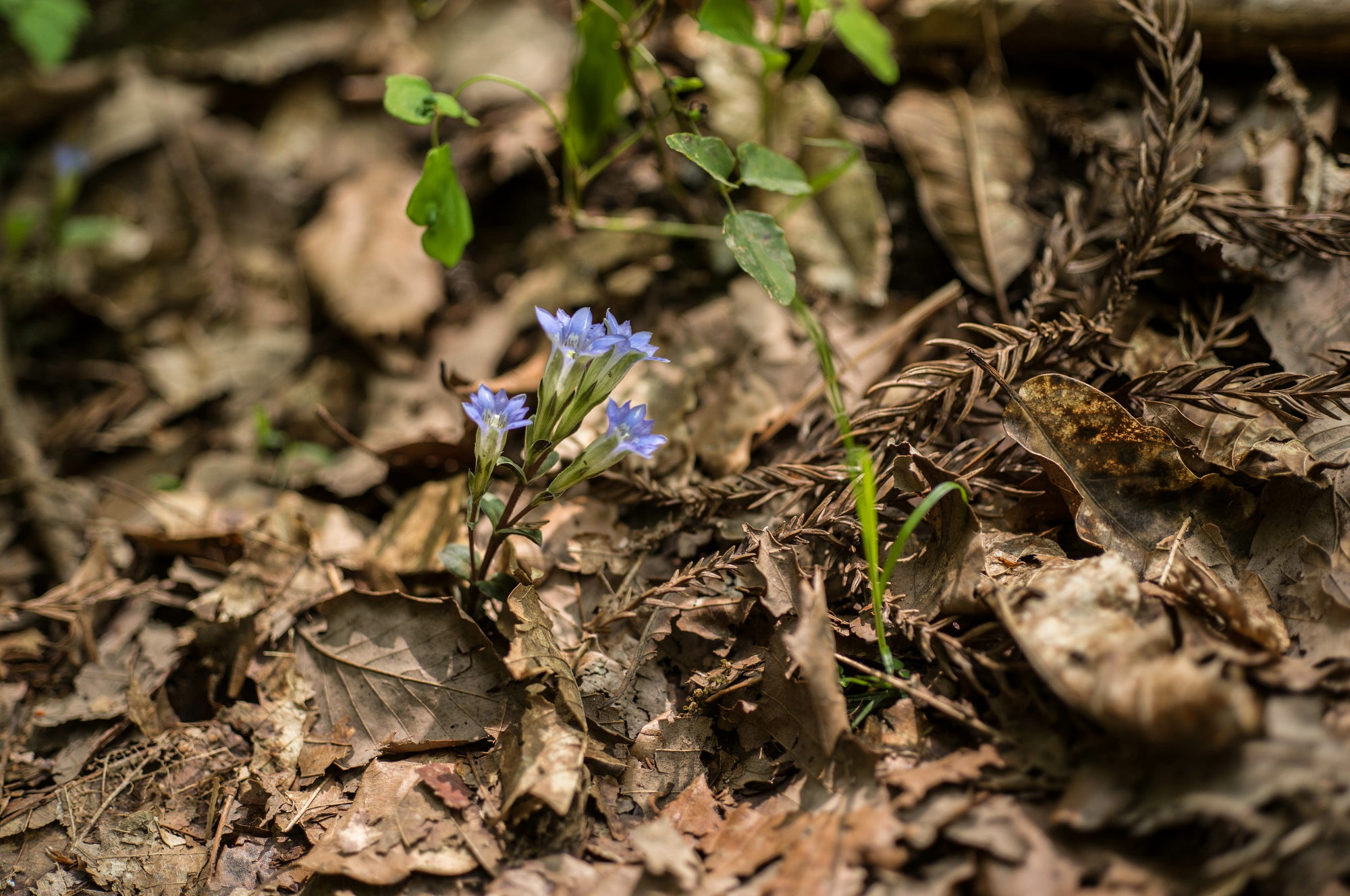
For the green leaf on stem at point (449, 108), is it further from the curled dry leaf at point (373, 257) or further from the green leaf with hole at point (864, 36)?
the green leaf with hole at point (864, 36)

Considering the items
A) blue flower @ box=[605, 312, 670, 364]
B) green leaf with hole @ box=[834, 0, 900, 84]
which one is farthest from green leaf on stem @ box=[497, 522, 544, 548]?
green leaf with hole @ box=[834, 0, 900, 84]

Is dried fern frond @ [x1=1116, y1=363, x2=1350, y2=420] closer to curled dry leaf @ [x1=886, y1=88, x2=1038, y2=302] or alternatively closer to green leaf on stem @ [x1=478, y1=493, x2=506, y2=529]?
curled dry leaf @ [x1=886, y1=88, x2=1038, y2=302]

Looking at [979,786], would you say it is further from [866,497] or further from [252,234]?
[252,234]

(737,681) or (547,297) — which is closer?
(737,681)

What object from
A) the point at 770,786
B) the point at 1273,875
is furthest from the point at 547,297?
the point at 1273,875

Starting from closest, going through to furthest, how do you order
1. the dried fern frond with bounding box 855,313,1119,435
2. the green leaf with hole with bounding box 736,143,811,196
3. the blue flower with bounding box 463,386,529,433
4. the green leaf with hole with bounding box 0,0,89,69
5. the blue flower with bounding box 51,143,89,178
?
the blue flower with bounding box 463,386,529,433 → the dried fern frond with bounding box 855,313,1119,435 → the green leaf with hole with bounding box 736,143,811,196 → the green leaf with hole with bounding box 0,0,89,69 → the blue flower with bounding box 51,143,89,178

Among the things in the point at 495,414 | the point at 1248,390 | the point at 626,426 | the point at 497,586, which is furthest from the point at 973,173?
the point at 497,586
